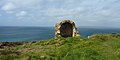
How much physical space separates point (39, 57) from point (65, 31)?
890 inches

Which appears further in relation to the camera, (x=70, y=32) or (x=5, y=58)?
(x=70, y=32)

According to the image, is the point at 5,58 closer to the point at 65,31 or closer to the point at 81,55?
the point at 81,55

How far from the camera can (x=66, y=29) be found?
38969 mm

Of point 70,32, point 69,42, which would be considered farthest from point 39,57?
point 70,32

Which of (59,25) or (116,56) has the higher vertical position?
(59,25)

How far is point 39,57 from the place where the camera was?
54.8ft

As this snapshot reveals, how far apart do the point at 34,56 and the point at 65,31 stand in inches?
881

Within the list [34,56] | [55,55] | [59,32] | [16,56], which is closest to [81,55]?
[55,55]

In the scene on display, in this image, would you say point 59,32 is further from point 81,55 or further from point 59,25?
point 81,55

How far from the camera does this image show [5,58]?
16359mm

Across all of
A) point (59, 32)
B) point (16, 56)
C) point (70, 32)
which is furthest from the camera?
point (70, 32)

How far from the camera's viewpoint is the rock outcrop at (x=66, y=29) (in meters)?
35.2

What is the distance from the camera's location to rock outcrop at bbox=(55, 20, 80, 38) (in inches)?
1385

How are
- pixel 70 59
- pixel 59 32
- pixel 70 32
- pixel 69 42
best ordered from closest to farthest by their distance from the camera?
pixel 70 59 < pixel 69 42 < pixel 59 32 < pixel 70 32
